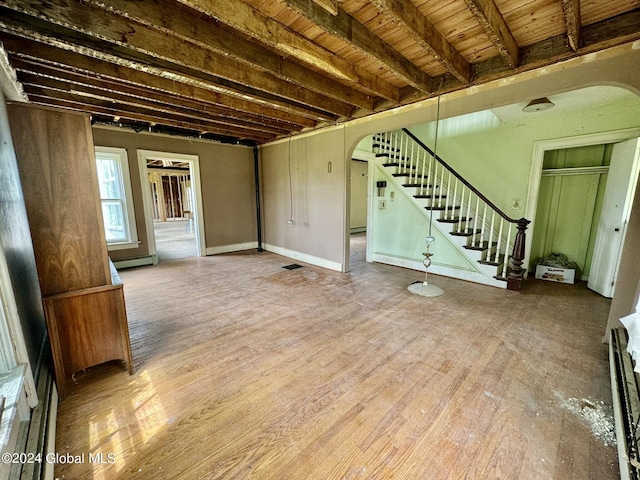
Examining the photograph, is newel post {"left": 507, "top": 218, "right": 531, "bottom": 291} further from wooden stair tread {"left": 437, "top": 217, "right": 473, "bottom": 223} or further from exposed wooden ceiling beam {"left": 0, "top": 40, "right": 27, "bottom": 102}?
exposed wooden ceiling beam {"left": 0, "top": 40, "right": 27, "bottom": 102}

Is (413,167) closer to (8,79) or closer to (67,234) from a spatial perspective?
(67,234)

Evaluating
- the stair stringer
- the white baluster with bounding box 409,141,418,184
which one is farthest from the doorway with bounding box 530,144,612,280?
the white baluster with bounding box 409,141,418,184

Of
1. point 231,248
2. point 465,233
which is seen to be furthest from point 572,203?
point 231,248

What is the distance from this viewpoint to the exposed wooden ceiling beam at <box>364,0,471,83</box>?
1727 millimetres

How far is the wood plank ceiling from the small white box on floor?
10.7 ft

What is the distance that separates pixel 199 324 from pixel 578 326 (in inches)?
157

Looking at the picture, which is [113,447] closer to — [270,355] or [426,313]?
[270,355]

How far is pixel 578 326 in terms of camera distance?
2.68 metres

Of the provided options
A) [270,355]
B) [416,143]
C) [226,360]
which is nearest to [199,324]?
[226,360]

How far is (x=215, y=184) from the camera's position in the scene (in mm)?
5777

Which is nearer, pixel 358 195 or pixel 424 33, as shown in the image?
pixel 424 33

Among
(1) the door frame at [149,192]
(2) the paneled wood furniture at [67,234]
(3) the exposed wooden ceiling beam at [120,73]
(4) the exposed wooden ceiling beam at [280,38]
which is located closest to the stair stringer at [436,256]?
(3) the exposed wooden ceiling beam at [120,73]

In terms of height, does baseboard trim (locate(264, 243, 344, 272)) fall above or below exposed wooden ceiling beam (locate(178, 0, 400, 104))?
below

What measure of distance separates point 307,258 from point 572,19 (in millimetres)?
4522
